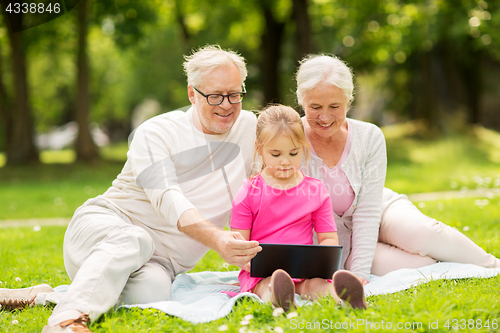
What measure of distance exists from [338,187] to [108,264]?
1731 mm

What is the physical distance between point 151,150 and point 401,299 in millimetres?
1908

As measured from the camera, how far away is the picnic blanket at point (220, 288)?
2.96m

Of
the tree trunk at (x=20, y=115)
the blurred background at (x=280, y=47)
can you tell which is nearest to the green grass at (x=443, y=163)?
the blurred background at (x=280, y=47)

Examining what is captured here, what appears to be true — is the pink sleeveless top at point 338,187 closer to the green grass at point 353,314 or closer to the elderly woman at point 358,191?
the elderly woman at point 358,191

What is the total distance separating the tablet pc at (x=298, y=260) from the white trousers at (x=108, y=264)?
2.26 feet

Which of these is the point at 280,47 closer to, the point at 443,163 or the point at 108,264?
the point at 443,163

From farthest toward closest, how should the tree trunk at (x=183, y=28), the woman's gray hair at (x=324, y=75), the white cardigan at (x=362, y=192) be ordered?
the tree trunk at (x=183, y=28) → the white cardigan at (x=362, y=192) → the woman's gray hair at (x=324, y=75)

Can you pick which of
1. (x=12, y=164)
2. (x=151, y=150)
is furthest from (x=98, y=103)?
(x=151, y=150)

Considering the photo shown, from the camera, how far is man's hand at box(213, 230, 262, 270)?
9.41 feet

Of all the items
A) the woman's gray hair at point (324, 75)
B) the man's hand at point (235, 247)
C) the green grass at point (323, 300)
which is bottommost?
the green grass at point (323, 300)

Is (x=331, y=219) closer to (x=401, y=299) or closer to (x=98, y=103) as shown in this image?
(x=401, y=299)

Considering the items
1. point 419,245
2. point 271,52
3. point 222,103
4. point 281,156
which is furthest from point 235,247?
point 271,52

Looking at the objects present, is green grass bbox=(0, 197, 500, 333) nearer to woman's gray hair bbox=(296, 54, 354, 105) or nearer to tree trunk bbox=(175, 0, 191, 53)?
woman's gray hair bbox=(296, 54, 354, 105)

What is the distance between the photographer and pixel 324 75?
3.43m
